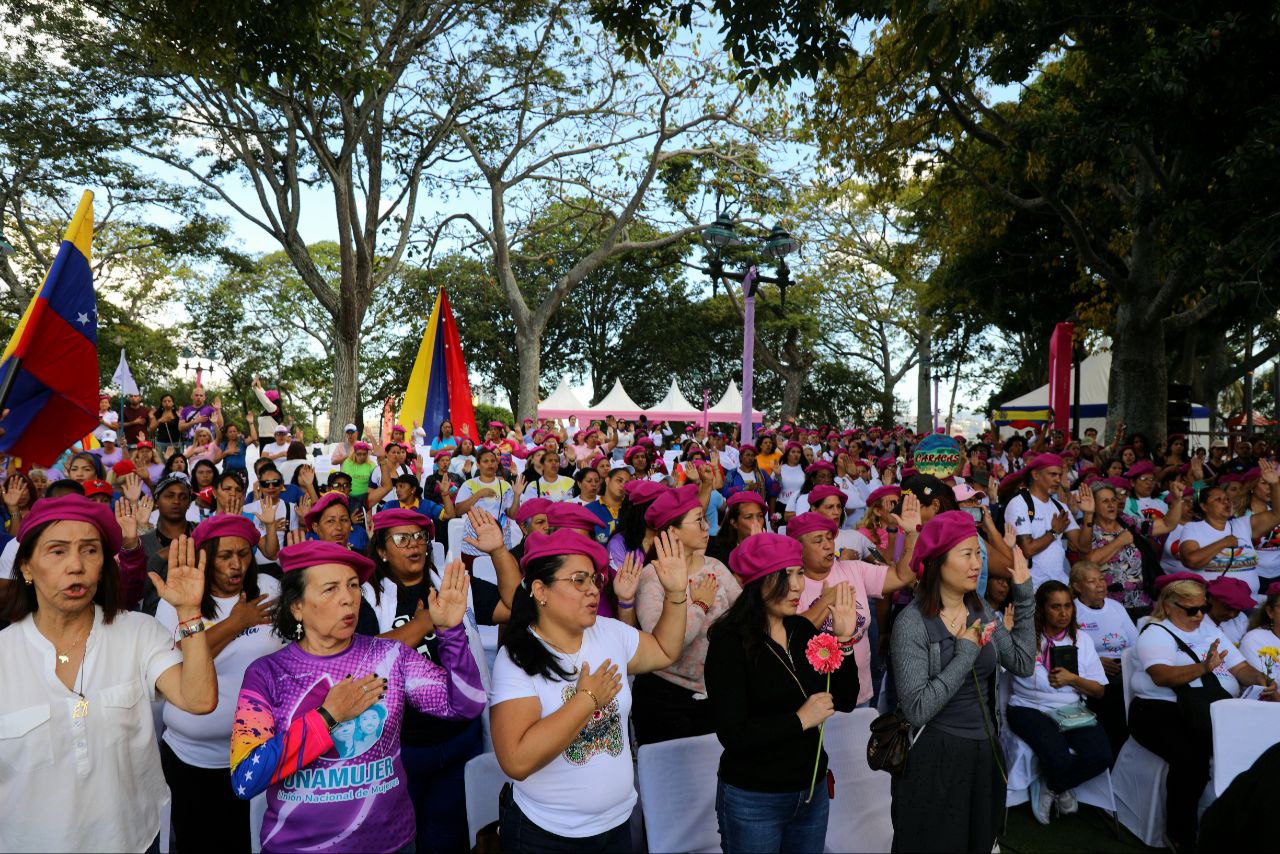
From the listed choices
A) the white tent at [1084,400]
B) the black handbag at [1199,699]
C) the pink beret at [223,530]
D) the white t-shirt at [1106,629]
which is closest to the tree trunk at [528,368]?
the white tent at [1084,400]

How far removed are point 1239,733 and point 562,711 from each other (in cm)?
338

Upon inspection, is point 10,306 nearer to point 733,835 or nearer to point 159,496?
point 159,496

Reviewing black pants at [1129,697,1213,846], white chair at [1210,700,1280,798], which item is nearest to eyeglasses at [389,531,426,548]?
white chair at [1210,700,1280,798]

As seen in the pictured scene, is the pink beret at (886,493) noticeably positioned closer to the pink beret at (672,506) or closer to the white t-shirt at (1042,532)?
the white t-shirt at (1042,532)

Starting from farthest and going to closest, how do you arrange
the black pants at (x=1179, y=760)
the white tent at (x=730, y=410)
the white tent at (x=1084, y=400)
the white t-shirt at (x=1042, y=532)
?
the white tent at (x=730, y=410)
the white tent at (x=1084, y=400)
the white t-shirt at (x=1042, y=532)
the black pants at (x=1179, y=760)

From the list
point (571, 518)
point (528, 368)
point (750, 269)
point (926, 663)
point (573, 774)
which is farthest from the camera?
point (528, 368)

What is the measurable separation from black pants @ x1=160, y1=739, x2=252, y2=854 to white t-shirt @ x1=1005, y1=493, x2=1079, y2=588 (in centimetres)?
476

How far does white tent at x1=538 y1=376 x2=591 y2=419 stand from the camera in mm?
31844

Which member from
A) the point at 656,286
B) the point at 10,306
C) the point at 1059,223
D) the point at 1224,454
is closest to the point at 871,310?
the point at 656,286

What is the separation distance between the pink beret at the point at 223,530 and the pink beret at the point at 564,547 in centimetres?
159

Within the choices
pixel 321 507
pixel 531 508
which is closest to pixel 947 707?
pixel 531 508

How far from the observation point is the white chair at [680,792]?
10.7 feet

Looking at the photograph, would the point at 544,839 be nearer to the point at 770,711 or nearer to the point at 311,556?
the point at 770,711

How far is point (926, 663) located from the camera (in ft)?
10.4
